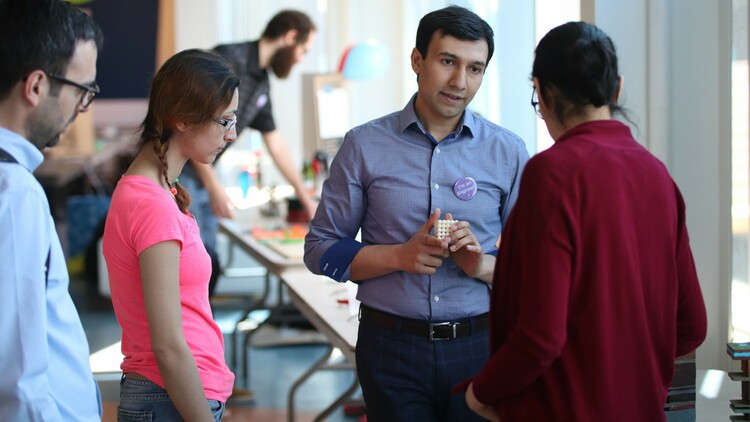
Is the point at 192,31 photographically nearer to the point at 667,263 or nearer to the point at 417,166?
the point at 417,166

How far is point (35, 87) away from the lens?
141 cm

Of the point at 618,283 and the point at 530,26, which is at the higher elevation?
the point at 530,26

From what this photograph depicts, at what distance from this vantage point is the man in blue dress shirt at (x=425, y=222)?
2158 millimetres

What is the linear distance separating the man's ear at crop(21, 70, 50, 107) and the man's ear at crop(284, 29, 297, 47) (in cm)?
372

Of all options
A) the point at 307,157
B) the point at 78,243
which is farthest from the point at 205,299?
the point at 78,243

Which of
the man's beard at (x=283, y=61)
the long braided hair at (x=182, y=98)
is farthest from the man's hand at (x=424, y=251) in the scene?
the man's beard at (x=283, y=61)

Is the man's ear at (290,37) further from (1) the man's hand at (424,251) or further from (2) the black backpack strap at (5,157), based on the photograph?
(2) the black backpack strap at (5,157)

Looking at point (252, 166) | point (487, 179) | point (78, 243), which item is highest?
point (487, 179)

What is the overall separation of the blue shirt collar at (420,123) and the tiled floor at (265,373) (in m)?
1.63

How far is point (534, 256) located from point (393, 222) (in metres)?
0.71

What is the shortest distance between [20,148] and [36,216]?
0.10 m

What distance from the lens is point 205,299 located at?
1.95m

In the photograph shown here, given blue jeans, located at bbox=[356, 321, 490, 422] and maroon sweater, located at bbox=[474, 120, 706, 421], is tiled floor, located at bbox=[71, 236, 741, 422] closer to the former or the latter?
blue jeans, located at bbox=[356, 321, 490, 422]

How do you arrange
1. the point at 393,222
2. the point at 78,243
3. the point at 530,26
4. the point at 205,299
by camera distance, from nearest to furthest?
the point at 205,299 → the point at 393,222 → the point at 530,26 → the point at 78,243
